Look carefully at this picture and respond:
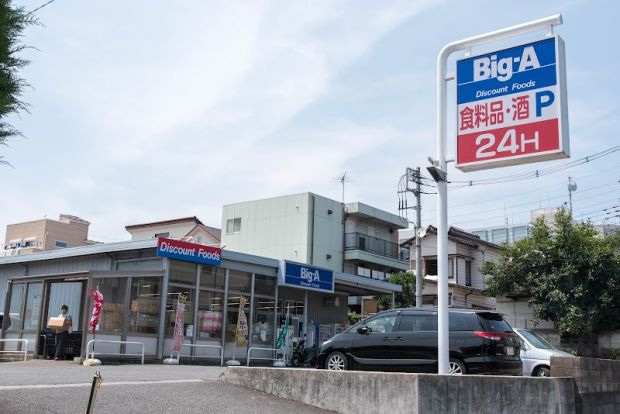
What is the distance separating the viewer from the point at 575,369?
11922 millimetres

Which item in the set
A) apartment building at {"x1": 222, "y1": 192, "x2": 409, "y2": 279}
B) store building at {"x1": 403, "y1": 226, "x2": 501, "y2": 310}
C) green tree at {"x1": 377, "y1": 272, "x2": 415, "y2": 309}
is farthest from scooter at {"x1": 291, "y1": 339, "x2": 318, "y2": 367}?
store building at {"x1": 403, "y1": 226, "x2": 501, "y2": 310}

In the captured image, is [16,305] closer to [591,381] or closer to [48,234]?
[591,381]

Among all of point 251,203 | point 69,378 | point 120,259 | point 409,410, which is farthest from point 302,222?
point 409,410

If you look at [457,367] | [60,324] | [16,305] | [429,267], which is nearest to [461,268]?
[429,267]

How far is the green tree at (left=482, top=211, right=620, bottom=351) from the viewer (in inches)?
1057

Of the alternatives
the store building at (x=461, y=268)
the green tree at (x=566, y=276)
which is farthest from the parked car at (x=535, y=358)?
the store building at (x=461, y=268)

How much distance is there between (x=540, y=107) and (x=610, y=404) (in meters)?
6.48

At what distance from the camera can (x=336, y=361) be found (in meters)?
13.8

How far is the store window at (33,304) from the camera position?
21.1 meters

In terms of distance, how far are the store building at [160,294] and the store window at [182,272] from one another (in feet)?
0.10

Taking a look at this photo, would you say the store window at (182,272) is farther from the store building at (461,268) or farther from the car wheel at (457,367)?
the store building at (461,268)

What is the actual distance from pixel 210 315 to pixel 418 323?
10.3 metres

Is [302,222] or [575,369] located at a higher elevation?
[302,222]

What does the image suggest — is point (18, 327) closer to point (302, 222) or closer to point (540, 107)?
point (540, 107)
